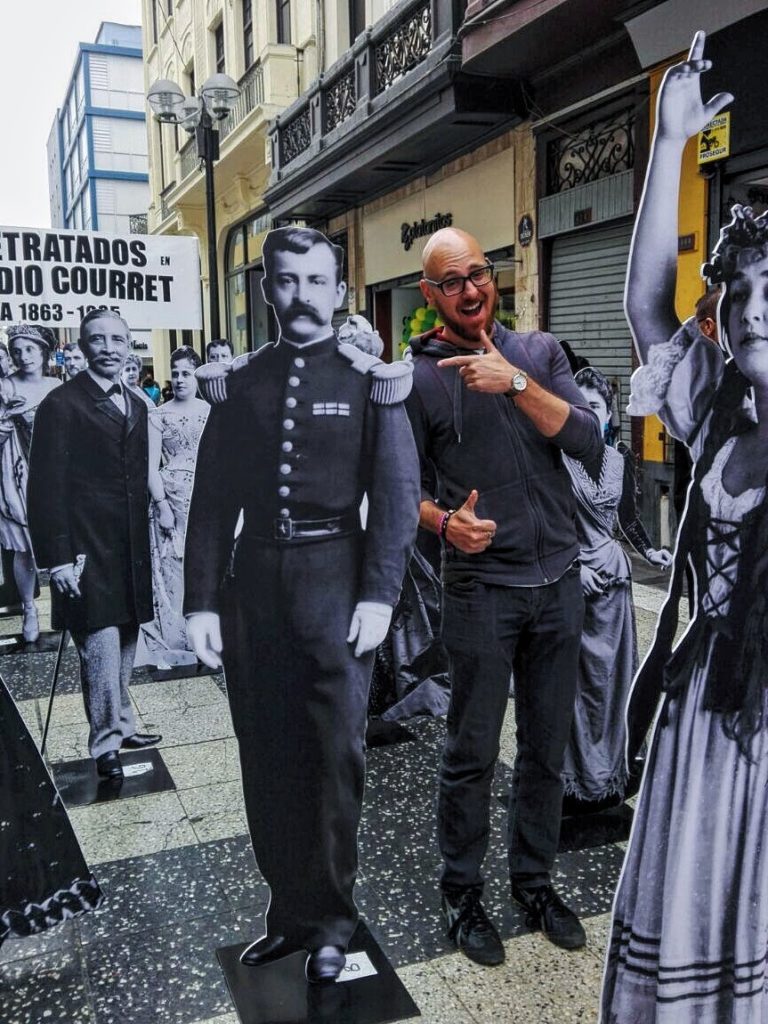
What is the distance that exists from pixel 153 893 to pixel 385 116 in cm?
996

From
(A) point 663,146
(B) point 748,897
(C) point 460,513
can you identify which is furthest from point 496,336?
(B) point 748,897

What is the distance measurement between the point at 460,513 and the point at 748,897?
3.81ft

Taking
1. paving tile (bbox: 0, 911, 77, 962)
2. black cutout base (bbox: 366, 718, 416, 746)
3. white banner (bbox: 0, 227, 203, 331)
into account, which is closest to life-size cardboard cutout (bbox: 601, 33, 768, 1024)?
paving tile (bbox: 0, 911, 77, 962)

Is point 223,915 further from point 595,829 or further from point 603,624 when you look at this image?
point 603,624

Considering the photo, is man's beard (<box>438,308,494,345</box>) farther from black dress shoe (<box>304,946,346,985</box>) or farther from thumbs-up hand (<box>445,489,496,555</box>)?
black dress shoe (<box>304,946,346,985</box>)

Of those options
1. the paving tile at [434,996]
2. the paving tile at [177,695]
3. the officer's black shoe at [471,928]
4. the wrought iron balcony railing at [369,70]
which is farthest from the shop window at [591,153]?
the paving tile at [434,996]

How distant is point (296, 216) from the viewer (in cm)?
1488

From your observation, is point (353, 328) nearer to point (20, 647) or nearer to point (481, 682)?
point (481, 682)

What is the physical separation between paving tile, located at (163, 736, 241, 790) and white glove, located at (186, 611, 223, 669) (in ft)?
5.43

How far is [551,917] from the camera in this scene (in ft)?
9.07

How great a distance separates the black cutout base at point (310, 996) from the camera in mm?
2428

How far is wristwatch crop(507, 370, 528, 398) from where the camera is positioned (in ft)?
7.91

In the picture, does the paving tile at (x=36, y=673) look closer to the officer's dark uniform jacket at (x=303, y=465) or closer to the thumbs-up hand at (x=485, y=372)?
the officer's dark uniform jacket at (x=303, y=465)

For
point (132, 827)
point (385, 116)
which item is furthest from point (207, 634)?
point (385, 116)
